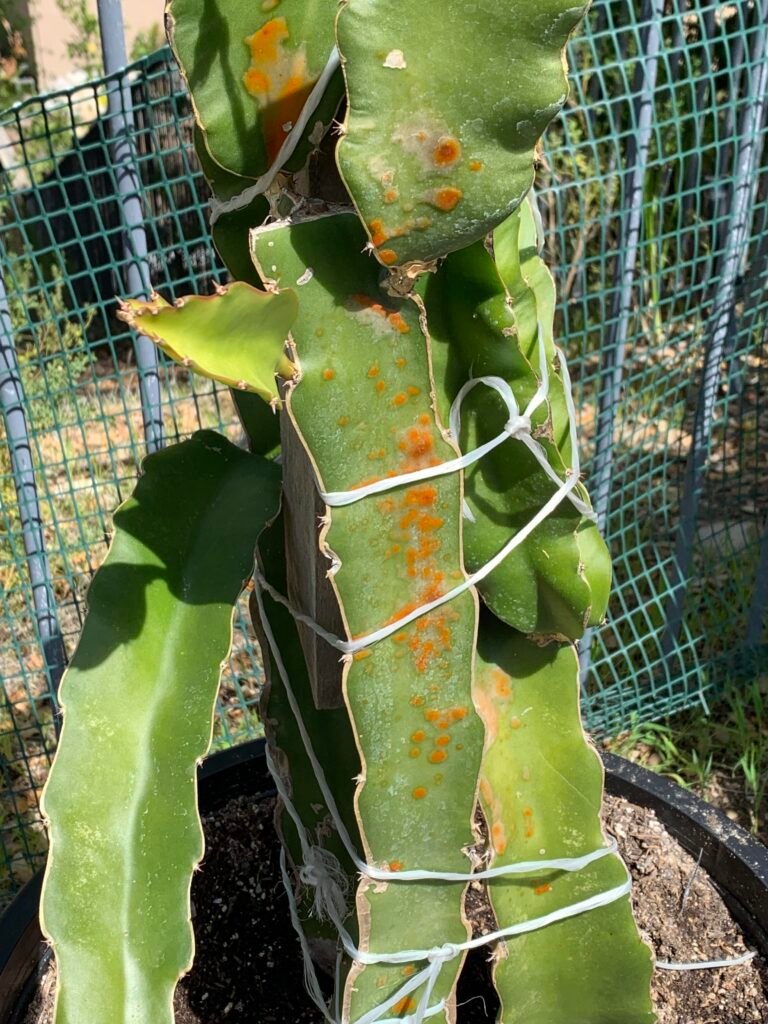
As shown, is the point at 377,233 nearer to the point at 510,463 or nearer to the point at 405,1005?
the point at 510,463

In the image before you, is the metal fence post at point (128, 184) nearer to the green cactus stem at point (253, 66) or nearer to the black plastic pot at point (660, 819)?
the black plastic pot at point (660, 819)

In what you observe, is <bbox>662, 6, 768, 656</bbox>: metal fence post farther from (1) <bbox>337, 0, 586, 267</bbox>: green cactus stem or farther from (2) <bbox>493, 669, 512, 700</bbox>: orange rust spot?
(1) <bbox>337, 0, 586, 267</bbox>: green cactus stem

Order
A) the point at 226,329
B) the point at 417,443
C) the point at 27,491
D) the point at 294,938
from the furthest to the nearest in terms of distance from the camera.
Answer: the point at 27,491, the point at 294,938, the point at 417,443, the point at 226,329

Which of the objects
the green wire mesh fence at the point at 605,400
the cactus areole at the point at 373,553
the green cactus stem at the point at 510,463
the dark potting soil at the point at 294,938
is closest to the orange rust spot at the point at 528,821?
the cactus areole at the point at 373,553

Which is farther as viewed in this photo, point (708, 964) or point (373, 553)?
point (708, 964)

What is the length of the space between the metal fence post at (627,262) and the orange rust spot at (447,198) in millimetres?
778

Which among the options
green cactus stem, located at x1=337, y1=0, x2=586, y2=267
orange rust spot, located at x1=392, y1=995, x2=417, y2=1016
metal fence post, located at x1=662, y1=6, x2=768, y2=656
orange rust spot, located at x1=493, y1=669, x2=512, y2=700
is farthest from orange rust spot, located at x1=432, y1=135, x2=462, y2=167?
metal fence post, located at x1=662, y1=6, x2=768, y2=656

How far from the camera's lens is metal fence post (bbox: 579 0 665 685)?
1.28m

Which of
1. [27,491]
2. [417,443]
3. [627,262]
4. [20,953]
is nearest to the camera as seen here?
[417,443]

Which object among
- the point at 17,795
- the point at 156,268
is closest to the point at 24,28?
the point at 156,268

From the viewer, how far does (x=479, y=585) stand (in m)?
0.78

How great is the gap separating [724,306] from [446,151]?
3.38 ft

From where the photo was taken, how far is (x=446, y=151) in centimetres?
56

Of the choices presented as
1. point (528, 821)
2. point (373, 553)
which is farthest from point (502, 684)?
point (373, 553)
